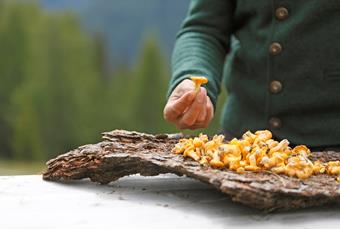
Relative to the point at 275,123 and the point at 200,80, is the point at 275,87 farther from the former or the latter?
the point at 200,80

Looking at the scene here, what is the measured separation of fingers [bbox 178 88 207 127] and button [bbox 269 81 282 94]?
21 centimetres

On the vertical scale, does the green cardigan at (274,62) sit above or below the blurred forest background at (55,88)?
below

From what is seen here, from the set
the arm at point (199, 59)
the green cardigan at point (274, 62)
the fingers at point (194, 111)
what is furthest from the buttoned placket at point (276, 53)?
the fingers at point (194, 111)

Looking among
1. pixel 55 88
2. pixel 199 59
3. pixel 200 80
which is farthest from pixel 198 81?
pixel 55 88

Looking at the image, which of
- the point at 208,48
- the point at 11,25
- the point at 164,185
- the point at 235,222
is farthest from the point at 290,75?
the point at 11,25

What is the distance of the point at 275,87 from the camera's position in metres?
1.24

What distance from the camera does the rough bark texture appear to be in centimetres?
80

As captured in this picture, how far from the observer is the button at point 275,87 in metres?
1.24

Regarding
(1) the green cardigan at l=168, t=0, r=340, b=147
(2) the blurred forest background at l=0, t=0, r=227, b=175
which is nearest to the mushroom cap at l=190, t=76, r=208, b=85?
(1) the green cardigan at l=168, t=0, r=340, b=147

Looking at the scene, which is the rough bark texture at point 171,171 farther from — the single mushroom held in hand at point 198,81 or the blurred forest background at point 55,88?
the blurred forest background at point 55,88

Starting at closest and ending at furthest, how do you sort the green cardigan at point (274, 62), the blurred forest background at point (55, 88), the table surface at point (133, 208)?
the table surface at point (133, 208)
the green cardigan at point (274, 62)
the blurred forest background at point (55, 88)

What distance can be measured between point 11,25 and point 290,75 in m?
13.3

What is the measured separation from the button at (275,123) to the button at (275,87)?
0.17 ft

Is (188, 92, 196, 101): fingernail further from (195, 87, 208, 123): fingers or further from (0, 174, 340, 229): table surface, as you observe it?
(0, 174, 340, 229): table surface
